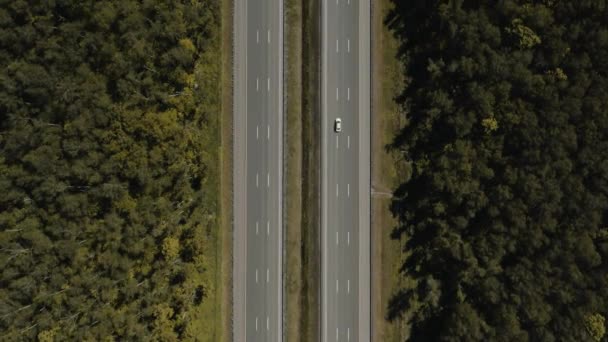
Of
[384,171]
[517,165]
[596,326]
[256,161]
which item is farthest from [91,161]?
[596,326]

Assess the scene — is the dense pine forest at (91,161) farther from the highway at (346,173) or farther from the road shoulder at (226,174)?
the highway at (346,173)

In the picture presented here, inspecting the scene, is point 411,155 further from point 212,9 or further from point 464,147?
point 212,9

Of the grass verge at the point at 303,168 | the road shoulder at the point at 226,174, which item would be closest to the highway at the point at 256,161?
the road shoulder at the point at 226,174

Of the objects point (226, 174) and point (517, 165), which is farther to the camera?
point (226, 174)

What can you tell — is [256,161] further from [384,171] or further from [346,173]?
[384,171]

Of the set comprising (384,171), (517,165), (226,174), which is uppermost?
(517,165)

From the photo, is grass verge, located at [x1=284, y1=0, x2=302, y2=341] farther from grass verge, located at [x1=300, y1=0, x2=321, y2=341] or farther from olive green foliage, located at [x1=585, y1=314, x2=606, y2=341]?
olive green foliage, located at [x1=585, y1=314, x2=606, y2=341]
